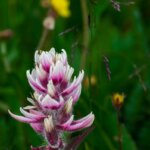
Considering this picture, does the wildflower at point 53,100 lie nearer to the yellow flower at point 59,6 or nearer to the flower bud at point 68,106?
the flower bud at point 68,106

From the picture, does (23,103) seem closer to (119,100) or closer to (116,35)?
(119,100)

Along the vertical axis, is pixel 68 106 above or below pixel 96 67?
above

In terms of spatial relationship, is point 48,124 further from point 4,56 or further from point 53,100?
point 4,56

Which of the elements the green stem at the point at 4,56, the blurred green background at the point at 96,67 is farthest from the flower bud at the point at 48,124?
the green stem at the point at 4,56

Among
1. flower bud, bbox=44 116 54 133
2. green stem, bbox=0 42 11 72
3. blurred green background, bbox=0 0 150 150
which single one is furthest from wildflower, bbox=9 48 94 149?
green stem, bbox=0 42 11 72

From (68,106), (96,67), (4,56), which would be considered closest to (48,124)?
(68,106)

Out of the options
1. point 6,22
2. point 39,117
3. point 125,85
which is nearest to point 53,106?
point 39,117
